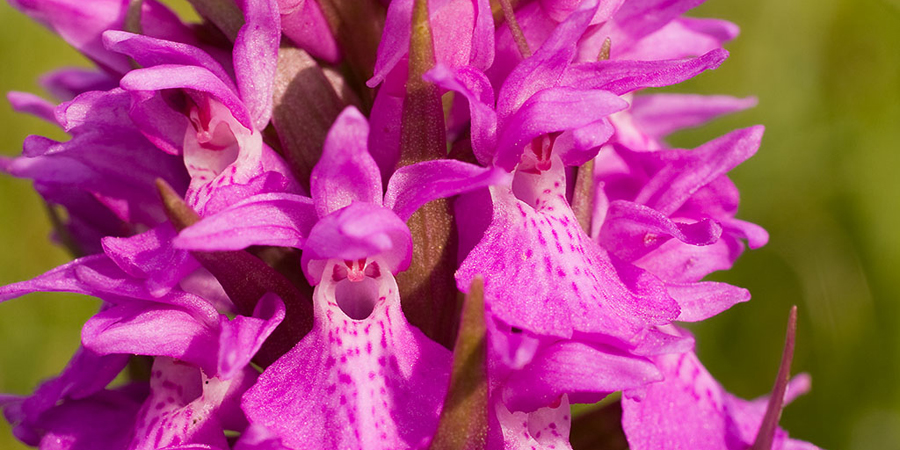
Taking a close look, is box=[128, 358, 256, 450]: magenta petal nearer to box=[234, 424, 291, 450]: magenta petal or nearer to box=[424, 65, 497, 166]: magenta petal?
box=[234, 424, 291, 450]: magenta petal

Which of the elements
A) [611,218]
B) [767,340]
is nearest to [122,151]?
[611,218]

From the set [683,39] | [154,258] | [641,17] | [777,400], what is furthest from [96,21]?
[777,400]

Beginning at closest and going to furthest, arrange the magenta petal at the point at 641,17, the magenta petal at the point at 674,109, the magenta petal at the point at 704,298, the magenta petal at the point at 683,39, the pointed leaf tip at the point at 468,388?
the pointed leaf tip at the point at 468,388
the magenta petal at the point at 704,298
the magenta petal at the point at 641,17
the magenta petal at the point at 683,39
the magenta petal at the point at 674,109

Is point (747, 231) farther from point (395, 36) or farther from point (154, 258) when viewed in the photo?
point (154, 258)

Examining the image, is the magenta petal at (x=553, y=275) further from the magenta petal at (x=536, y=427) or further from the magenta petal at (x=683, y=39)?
the magenta petal at (x=683, y=39)

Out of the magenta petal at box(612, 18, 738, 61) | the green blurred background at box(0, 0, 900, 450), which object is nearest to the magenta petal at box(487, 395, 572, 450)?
the magenta petal at box(612, 18, 738, 61)

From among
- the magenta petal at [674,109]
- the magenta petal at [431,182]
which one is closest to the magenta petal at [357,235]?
the magenta petal at [431,182]
